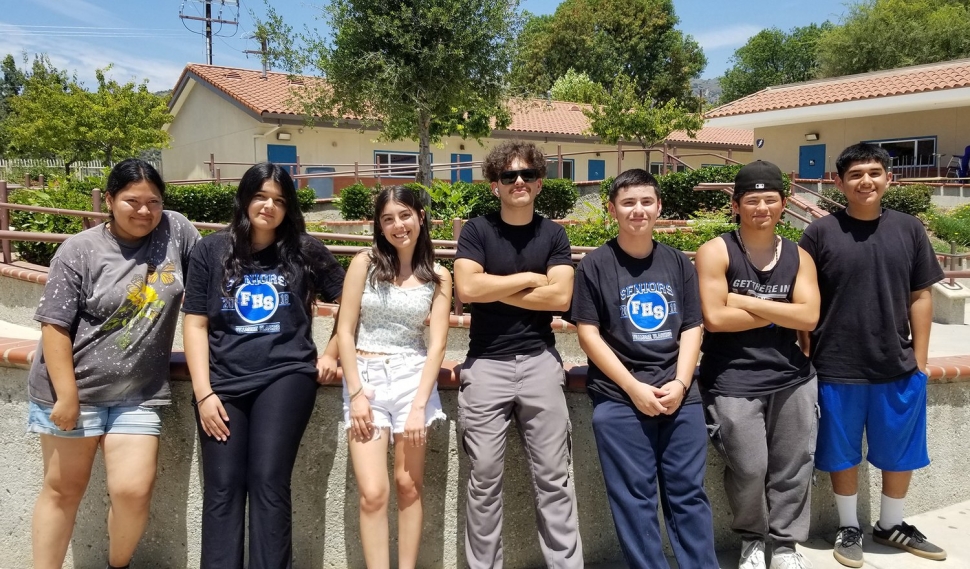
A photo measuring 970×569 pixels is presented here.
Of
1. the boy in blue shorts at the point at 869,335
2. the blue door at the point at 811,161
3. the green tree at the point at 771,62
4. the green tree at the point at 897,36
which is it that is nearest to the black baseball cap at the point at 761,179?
the boy in blue shorts at the point at 869,335

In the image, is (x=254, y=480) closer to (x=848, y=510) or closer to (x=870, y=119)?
(x=848, y=510)

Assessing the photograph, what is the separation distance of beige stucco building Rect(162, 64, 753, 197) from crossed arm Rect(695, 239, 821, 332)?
12.5 meters

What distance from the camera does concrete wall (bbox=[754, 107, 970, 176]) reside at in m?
18.6

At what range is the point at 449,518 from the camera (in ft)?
9.45

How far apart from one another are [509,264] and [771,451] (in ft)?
4.43

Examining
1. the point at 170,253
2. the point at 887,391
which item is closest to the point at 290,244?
the point at 170,253

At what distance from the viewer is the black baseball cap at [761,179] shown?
107 inches

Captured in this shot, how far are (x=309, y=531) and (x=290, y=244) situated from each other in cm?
122

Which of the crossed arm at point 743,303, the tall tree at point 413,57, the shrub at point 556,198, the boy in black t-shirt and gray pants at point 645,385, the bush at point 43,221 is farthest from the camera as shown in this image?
the shrub at point 556,198

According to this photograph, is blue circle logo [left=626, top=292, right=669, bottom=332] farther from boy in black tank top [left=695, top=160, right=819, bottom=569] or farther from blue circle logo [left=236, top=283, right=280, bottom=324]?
blue circle logo [left=236, top=283, right=280, bottom=324]

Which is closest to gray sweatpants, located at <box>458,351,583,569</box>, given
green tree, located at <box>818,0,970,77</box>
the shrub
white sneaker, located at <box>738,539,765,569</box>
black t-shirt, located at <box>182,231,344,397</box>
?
black t-shirt, located at <box>182,231,344,397</box>

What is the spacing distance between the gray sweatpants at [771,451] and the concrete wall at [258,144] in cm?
1495

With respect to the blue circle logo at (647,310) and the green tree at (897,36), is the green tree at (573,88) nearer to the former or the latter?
the green tree at (897,36)

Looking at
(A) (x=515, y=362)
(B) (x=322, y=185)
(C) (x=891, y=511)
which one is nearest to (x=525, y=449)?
(A) (x=515, y=362)
